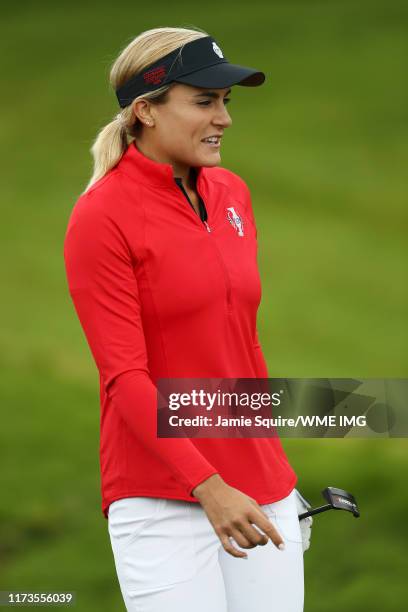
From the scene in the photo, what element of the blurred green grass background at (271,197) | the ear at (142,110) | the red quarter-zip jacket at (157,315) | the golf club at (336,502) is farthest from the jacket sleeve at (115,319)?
the blurred green grass background at (271,197)

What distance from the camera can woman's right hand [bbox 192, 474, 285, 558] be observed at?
A: 2.09m

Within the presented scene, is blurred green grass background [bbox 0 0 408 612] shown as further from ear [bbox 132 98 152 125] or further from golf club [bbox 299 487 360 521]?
ear [bbox 132 98 152 125]

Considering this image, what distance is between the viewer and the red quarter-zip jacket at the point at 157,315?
2189 millimetres

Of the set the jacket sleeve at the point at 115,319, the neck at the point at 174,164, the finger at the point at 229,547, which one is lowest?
the finger at the point at 229,547

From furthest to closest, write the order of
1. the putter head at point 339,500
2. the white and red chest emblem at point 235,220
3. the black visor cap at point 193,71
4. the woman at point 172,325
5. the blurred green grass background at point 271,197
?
the blurred green grass background at point 271,197 → the putter head at point 339,500 → the white and red chest emblem at point 235,220 → the black visor cap at point 193,71 → the woman at point 172,325

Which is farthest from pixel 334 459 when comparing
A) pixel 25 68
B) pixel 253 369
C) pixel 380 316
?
pixel 25 68

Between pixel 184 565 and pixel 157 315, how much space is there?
424 millimetres

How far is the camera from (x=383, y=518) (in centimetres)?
488

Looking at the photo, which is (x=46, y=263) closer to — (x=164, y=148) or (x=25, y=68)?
(x=25, y=68)

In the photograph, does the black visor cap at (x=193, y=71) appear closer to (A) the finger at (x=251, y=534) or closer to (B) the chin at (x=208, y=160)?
(B) the chin at (x=208, y=160)

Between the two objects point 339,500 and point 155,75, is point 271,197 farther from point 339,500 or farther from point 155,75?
point 155,75

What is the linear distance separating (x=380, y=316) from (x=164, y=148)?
4520mm

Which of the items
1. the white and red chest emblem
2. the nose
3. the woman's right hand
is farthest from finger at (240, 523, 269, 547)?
the nose

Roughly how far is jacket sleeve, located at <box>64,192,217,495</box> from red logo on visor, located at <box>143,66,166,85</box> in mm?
250
